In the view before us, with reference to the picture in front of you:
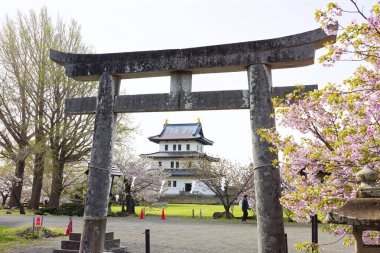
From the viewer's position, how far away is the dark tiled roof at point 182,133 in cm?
5338

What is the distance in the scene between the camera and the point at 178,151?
175 feet

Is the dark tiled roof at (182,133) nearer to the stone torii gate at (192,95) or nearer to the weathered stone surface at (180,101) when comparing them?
the weathered stone surface at (180,101)

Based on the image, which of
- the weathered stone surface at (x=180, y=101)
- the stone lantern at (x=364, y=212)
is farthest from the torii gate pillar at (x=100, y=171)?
the stone lantern at (x=364, y=212)

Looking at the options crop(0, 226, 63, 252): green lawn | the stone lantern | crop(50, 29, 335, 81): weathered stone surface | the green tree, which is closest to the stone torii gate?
crop(50, 29, 335, 81): weathered stone surface

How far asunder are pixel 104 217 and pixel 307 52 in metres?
5.02

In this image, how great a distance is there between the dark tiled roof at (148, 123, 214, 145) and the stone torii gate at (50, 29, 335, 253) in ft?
150

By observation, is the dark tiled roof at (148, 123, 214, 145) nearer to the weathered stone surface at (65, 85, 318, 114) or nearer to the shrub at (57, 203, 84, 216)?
the shrub at (57, 203, 84, 216)

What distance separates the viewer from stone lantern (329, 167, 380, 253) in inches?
126

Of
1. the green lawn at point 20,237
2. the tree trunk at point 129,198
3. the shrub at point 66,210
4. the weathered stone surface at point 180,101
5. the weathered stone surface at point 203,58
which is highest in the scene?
the weathered stone surface at point 203,58

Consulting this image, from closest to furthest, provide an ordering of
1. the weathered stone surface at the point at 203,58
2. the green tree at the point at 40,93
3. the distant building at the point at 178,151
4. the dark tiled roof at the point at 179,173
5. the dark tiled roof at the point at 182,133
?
1. the weathered stone surface at the point at 203,58
2. the green tree at the point at 40,93
3. the dark tiled roof at the point at 179,173
4. the distant building at the point at 178,151
5. the dark tiled roof at the point at 182,133

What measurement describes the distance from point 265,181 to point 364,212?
228cm

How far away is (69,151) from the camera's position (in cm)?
2367

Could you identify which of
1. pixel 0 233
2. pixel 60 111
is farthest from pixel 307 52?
pixel 60 111

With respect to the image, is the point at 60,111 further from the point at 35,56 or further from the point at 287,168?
the point at 287,168
